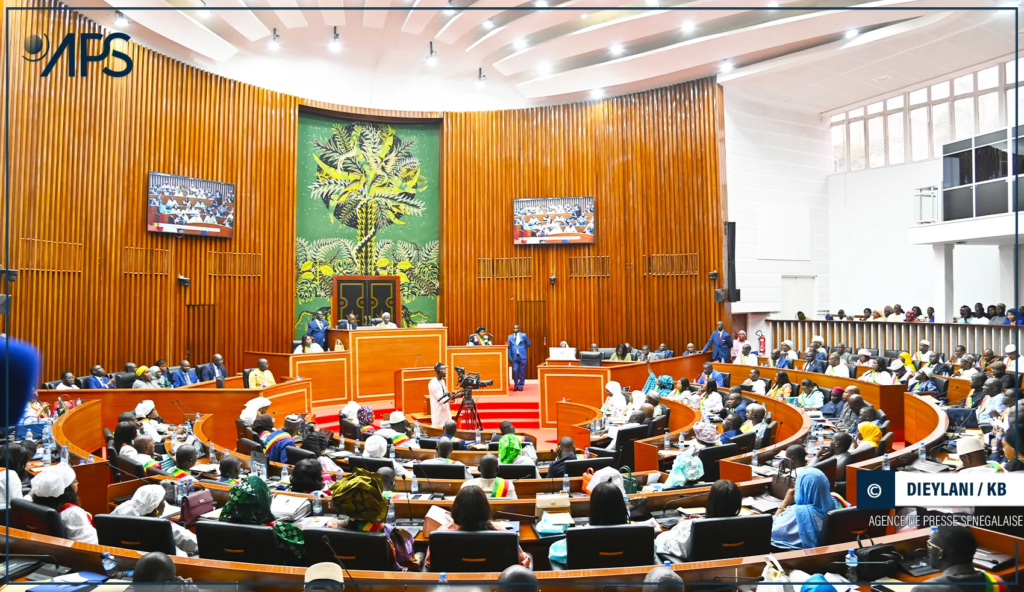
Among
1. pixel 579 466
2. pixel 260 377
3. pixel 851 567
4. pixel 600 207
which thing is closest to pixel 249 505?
pixel 579 466

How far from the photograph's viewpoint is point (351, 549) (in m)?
3.28

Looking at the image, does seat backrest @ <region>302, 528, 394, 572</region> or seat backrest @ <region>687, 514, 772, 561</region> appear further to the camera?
seat backrest @ <region>687, 514, 772, 561</region>

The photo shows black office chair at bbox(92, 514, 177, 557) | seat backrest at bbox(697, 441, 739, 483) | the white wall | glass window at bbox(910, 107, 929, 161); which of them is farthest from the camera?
glass window at bbox(910, 107, 929, 161)

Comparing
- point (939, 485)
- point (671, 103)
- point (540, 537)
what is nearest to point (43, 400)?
point (540, 537)

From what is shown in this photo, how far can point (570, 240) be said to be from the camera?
52.7ft

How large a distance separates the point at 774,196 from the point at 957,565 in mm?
14711

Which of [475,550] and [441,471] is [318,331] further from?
[475,550]

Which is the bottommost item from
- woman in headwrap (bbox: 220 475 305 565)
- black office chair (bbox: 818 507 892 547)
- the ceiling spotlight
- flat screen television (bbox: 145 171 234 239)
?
black office chair (bbox: 818 507 892 547)

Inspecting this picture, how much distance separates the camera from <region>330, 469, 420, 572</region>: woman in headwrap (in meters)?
3.34

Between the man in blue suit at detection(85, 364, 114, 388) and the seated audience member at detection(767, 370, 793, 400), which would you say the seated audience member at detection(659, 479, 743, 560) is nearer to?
the seated audience member at detection(767, 370, 793, 400)

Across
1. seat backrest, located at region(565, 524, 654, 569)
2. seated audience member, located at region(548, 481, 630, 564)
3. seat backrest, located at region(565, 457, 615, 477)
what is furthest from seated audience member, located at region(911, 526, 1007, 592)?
seat backrest, located at region(565, 457, 615, 477)

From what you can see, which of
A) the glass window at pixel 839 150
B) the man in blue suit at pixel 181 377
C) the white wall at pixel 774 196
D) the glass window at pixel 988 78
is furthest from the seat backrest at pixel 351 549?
the glass window at pixel 839 150

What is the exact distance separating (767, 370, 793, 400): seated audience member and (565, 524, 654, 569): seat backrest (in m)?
7.25

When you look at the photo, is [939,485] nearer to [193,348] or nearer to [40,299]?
[40,299]
